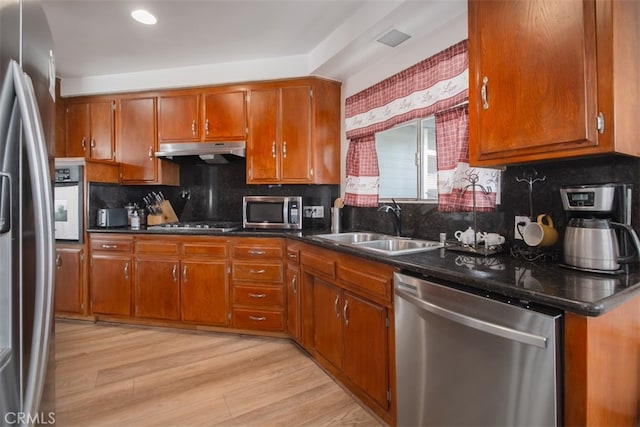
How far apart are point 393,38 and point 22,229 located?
2312mm

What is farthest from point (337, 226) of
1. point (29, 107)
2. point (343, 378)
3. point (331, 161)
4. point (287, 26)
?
point (29, 107)

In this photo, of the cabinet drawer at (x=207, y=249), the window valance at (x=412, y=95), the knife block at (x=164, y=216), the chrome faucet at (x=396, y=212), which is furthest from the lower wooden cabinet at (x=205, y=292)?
the window valance at (x=412, y=95)

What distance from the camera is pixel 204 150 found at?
3123 millimetres

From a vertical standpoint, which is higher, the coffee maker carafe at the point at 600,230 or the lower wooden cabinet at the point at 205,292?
the coffee maker carafe at the point at 600,230

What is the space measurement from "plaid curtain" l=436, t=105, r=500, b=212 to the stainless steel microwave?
1368mm

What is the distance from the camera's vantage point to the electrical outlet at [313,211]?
10.6 ft

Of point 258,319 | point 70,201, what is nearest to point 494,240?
point 258,319

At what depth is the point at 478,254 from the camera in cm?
163

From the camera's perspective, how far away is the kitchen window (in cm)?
239

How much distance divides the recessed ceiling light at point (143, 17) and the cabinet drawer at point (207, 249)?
1.75m

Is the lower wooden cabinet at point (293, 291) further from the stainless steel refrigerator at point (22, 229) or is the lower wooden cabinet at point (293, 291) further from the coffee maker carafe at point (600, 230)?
the stainless steel refrigerator at point (22, 229)

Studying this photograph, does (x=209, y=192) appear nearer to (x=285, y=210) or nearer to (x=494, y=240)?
(x=285, y=210)

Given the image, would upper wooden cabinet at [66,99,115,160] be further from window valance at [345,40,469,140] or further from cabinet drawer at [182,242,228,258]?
window valance at [345,40,469,140]

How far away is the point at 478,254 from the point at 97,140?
3.76 m
